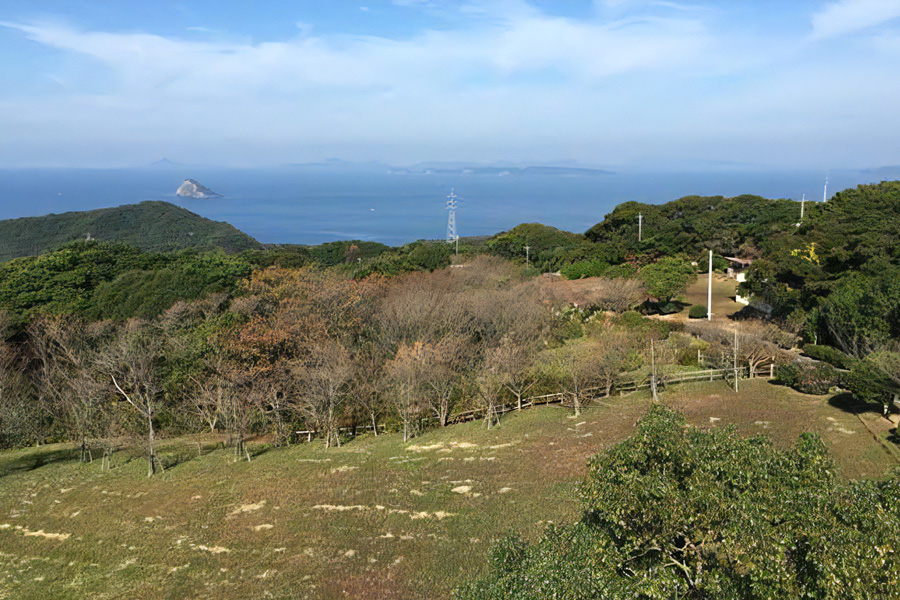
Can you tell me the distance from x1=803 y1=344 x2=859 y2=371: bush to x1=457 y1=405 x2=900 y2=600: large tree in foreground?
16.2 m

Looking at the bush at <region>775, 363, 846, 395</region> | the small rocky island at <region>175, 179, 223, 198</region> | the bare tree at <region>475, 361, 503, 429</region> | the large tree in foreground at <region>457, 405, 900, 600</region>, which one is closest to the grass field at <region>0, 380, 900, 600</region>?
the bush at <region>775, 363, 846, 395</region>

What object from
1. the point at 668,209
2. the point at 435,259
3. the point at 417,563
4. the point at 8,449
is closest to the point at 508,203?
the point at 668,209

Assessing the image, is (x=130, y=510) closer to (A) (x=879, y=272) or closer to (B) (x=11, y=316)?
(B) (x=11, y=316)

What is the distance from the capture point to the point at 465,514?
15133 millimetres

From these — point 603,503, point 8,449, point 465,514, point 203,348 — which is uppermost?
point 603,503

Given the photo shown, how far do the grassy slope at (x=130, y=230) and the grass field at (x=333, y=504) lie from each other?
60.0 metres

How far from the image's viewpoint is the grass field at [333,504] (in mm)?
13062

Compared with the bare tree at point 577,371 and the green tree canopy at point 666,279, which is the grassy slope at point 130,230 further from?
the bare tree at point 577,371

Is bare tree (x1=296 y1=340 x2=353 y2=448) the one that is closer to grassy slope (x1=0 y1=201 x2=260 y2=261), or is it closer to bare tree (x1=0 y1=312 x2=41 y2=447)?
bare tree (x1=0 y1=312 x2=41 y2=447)

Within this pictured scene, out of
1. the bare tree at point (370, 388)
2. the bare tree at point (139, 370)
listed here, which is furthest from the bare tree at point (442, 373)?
the bare tree at point (139, 370)

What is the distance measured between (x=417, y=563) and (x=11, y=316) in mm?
29522

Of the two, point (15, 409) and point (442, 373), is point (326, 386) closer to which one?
point (442, 373)

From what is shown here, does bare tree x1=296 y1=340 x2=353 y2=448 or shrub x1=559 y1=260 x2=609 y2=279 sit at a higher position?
shrub x1=559 y1=260 x2=609 y2=279

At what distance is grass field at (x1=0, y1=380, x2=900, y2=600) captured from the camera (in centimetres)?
1306
